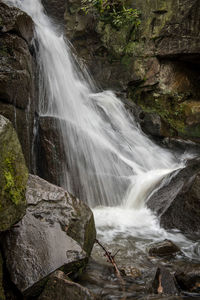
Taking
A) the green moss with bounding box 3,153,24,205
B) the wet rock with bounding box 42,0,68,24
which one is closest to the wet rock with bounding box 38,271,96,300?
the green moss with bounding box 3,153,24,205

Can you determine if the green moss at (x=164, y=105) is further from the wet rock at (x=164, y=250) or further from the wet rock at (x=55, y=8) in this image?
the wet rock at (x=55, y=8)

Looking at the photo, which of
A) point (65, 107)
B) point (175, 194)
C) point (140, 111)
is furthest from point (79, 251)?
point (140, 111)

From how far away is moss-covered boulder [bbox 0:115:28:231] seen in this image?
2119 millimetres

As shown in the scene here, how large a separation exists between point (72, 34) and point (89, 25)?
1039 mm

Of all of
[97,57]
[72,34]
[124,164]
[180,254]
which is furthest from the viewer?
[72,34]

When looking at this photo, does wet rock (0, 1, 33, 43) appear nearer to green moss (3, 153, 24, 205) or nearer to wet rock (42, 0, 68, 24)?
green moss (3, 153, 24, 205)

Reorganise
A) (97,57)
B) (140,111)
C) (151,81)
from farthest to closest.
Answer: (97,57) → (151,81) → (140,111)

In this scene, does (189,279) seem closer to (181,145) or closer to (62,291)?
(62,291)

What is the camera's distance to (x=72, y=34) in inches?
468

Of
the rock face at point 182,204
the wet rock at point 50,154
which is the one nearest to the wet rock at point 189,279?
the rock face at point 182,204

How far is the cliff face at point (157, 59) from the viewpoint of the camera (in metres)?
9.50

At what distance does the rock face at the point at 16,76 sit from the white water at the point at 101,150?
38.5 inches

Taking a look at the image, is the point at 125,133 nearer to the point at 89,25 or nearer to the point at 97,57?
the point at 97,57

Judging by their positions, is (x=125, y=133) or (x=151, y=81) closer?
(x=125, y=133)
